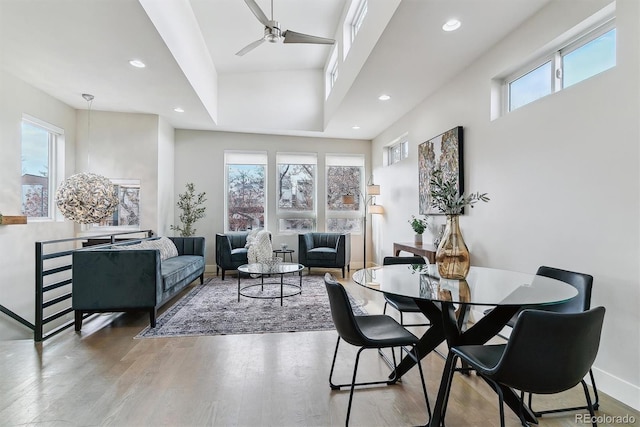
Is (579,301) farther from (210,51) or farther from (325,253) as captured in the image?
(210,51)

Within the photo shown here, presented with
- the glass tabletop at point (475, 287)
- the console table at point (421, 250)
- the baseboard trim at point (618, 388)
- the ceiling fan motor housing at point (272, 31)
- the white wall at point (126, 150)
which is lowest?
the baseboard trim at point (618, 388)

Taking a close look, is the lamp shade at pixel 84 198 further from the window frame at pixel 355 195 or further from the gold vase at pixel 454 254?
the gold vase at pixel 454 254

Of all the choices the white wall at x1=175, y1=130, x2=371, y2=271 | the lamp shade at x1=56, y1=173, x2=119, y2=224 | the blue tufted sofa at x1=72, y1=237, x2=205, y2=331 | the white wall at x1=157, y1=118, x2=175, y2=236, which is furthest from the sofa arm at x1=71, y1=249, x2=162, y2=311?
the white wall at x1=175, y1=130, x2=371, y2=271

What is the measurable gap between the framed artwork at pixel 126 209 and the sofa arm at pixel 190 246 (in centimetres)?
75

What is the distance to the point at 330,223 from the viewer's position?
7.01 metres

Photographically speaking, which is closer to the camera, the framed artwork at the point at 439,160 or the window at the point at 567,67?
the window at the point at 567,67

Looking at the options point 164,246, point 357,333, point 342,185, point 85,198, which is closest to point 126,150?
point 85,198

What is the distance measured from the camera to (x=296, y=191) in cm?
693

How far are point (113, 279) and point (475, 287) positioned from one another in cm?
330

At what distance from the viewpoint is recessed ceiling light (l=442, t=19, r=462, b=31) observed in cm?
271

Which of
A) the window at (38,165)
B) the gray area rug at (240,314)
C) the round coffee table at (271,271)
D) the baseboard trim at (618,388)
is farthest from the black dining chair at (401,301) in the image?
the window at (38,165)

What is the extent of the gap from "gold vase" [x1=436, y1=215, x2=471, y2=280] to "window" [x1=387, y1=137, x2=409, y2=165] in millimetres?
3551

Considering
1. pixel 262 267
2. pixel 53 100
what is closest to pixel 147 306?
pixel 262 267

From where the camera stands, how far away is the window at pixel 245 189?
6684 mm
